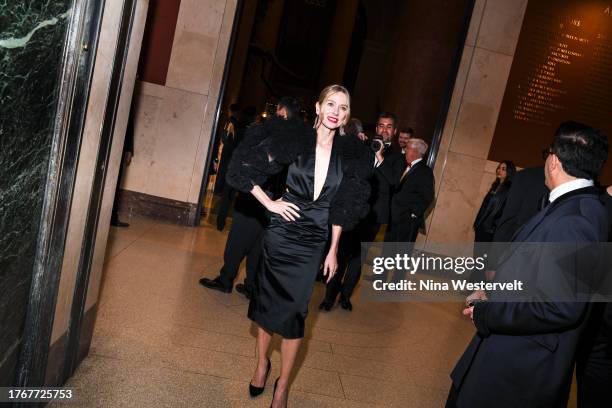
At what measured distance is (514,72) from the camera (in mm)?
7336

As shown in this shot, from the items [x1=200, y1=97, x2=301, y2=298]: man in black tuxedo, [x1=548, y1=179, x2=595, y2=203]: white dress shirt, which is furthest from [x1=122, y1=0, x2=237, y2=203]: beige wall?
[x1=548, y1=179, x2=595, y2=203]: white dress shirt

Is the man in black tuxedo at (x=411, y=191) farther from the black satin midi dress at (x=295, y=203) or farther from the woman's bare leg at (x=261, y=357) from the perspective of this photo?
the woman's bare leg at (x=261, y=357)

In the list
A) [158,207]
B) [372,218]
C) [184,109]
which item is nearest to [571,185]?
[372,218]

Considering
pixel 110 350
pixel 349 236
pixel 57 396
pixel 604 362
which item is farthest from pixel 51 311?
pixel 349 236

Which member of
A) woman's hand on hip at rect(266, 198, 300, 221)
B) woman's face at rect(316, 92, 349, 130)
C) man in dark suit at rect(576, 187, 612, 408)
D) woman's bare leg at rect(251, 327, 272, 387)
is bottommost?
woman's bare leg at rect(251, 327, 272, 387)

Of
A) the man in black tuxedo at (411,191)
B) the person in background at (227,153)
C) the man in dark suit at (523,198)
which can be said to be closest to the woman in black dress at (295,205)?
the man in dark suit at (523,198)

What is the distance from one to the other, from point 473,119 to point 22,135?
6.40 metres

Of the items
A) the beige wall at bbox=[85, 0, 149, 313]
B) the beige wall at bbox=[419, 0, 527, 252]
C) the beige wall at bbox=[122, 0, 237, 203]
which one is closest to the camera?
the beige wall at bbox=[85, 0, 149, 313]

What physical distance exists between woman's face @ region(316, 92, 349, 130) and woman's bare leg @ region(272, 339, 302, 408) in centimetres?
120

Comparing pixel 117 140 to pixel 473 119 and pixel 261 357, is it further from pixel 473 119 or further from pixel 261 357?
pixel 473 119

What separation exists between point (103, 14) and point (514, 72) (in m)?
6.52

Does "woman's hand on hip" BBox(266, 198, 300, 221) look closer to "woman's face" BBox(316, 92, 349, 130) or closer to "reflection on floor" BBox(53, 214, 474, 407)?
"woman's face" BBox(316, 92, 349, 130)

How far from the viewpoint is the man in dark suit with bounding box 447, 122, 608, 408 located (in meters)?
1.84

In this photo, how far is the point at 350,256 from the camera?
5.11m
